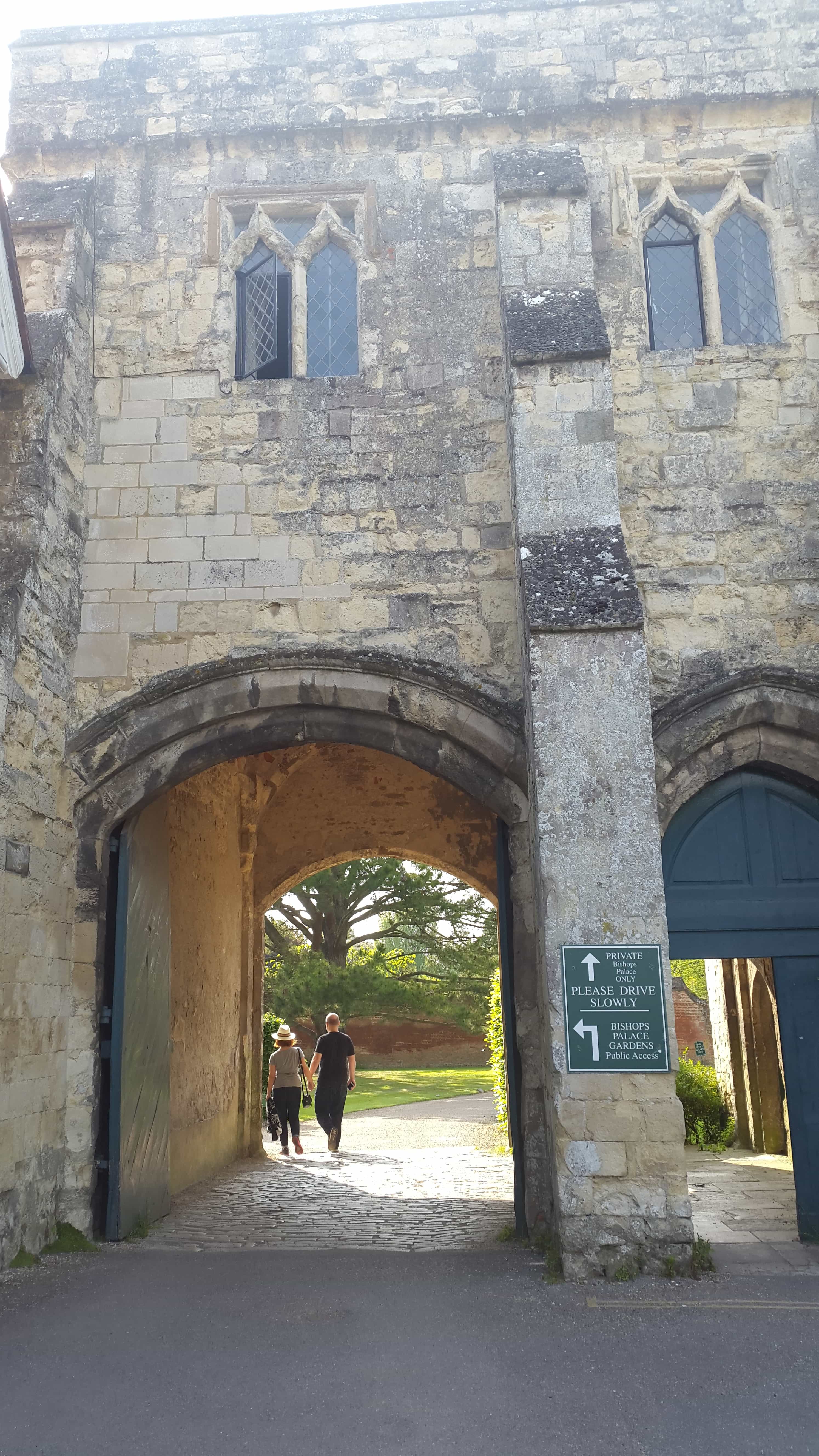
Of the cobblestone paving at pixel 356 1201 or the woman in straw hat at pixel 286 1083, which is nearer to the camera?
the cobblestone paving at pixel 356 1201

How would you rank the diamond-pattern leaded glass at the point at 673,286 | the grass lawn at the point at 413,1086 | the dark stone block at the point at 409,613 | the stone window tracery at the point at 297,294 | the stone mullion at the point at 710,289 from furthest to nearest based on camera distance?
the grass lawn at the point at 413,1086 < the stone window tracery at the point at 297,294 < the diamond-pattern leaded glass at the point at 673,286 < the stone mullion at the point at 710,289 < the dark stone block at the point at 409,613

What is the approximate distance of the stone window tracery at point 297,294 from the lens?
707cm

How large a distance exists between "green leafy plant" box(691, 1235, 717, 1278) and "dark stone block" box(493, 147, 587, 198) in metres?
5.82

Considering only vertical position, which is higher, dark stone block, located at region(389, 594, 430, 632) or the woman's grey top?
dark stone block, located at region(389, 594, 430, 632)

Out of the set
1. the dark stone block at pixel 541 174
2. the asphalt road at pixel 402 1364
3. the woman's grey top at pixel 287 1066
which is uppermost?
the dark stone block at pixel 541 174

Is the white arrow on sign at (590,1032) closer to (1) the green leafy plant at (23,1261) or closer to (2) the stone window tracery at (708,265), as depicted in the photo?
(1) the green leafy plant at (23,1261)

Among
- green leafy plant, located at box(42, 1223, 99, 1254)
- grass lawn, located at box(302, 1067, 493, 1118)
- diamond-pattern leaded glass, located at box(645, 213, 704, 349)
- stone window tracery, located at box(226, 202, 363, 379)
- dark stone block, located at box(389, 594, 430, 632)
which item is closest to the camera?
green leafy plant, located at box(42, 1223, 99, 1254)

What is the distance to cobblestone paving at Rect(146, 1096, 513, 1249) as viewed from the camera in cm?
617

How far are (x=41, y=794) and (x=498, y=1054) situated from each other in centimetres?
665

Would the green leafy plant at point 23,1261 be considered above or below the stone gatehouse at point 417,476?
below

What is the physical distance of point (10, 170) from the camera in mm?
7363

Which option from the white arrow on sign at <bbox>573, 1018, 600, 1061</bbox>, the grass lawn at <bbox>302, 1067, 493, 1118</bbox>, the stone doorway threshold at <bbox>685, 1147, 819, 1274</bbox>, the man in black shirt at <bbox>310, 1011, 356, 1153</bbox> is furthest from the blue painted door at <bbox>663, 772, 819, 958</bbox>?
the grass lawn at <bbox>302, 1067, 493, 1118</bbox>

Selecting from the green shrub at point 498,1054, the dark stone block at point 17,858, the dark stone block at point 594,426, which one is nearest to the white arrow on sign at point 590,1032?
the dark stone block at point 17,858

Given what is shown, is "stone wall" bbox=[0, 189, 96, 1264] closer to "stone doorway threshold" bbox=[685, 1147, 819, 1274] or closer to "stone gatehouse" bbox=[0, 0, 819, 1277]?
"stone gatehouse" bbox=[0, 0, 819, 1277]
